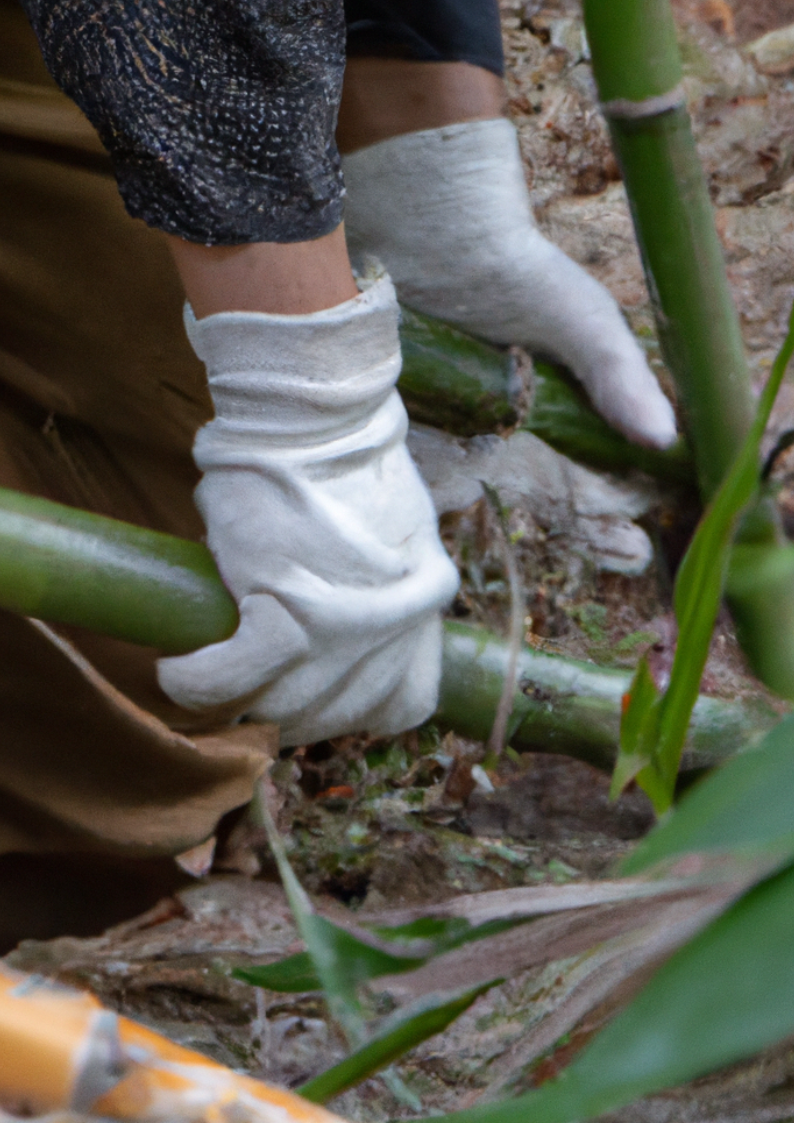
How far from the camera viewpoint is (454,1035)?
66cm

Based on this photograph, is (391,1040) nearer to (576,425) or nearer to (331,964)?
(331,964)

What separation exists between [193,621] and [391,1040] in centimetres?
34

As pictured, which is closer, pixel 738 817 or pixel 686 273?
pixel 738 817

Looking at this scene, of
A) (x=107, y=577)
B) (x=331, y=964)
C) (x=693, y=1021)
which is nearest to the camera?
(x=693, y=1021)

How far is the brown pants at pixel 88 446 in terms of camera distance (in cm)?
74

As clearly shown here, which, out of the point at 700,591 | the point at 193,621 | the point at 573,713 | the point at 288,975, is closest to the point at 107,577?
the point at 193,621

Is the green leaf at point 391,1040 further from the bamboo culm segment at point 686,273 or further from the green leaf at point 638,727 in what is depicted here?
the bamboo culm segment at point 686,273

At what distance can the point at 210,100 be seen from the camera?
0.58m

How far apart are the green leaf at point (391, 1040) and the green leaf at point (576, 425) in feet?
2.39

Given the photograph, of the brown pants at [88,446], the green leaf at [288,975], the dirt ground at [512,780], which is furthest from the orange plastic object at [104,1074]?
the brown pants at [88,446]

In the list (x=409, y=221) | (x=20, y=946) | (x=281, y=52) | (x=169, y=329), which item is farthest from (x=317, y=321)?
(x=20, y=946)

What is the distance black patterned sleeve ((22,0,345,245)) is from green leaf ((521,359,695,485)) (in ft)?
1.50

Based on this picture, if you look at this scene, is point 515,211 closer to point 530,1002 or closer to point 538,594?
point 538,594

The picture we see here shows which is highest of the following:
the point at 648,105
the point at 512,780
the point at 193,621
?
the point at 648,105
